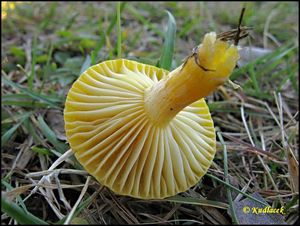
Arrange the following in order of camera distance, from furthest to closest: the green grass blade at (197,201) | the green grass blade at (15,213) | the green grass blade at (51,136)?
1. the green grass blade at (51,136)
2. the green grass blade at (197,201)
3. the green grass blade at (15,213)

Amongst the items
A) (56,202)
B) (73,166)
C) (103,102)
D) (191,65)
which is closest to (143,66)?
(103,102)

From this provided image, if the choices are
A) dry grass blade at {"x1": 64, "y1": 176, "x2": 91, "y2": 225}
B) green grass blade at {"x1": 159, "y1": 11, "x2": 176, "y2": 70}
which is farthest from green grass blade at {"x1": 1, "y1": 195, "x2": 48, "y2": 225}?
green grass blade at {"x1": 159, "y1": 11, "x2": 176, "y2": 70}

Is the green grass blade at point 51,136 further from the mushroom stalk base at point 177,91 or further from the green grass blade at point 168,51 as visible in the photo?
the green grass blade at point 168,51

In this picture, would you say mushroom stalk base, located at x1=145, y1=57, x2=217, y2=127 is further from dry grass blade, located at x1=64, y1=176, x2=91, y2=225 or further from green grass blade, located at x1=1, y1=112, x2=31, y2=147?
green grass blade, located at x1=1, y1=112, x2=31, y2=147

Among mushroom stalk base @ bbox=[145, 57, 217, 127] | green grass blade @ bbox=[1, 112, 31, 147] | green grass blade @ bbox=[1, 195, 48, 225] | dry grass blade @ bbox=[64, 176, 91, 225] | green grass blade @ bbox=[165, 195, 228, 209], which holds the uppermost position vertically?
mushroom stalk base @ bbox=[145, 57, 217, 127]

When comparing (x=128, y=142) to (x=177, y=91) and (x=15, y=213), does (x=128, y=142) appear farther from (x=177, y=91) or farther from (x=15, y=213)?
(x=15, y=213)

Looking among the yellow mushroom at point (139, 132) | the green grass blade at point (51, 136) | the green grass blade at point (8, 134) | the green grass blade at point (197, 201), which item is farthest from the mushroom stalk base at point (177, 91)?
the green grass blade at point (8, 134)
